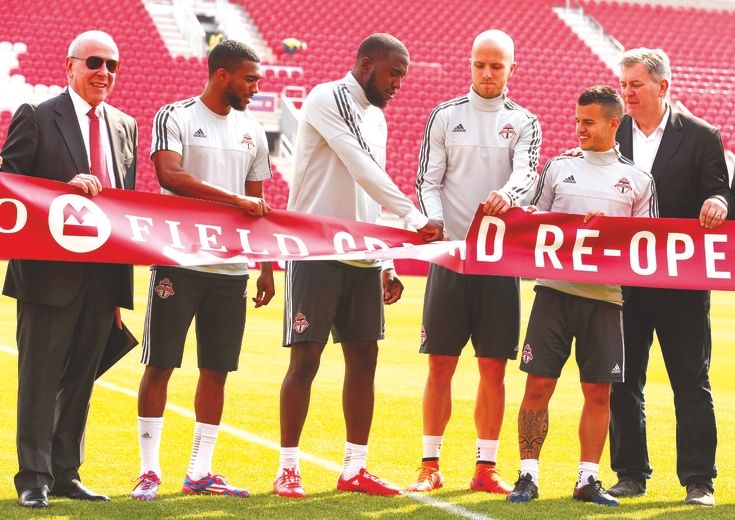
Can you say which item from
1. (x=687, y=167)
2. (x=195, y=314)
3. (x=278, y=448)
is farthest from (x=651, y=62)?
(x=278, y=448)

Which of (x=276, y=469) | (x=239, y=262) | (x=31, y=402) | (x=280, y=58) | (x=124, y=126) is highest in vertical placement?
(x=280, y=58)

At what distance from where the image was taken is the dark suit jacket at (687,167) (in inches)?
230

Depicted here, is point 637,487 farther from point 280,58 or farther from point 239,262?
point 280,58

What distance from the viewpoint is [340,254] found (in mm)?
5547

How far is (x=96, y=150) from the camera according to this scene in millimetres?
5273

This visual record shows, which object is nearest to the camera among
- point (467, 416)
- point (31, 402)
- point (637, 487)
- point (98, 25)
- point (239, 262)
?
point (31, 402)

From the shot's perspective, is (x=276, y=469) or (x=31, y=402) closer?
(x=31, y=402)

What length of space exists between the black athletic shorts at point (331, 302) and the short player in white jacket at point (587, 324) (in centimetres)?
77

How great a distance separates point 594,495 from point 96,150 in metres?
2.83

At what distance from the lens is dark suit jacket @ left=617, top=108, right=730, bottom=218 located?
5.83 metres

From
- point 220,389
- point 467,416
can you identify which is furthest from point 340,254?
point 467,416

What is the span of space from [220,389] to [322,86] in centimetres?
154

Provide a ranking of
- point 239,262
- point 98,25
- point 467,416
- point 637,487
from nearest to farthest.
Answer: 1. point 239,262
2. point 637,487
3. point 467,416
4. point 98,25

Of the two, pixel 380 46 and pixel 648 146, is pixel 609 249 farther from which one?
pixel 380 46
